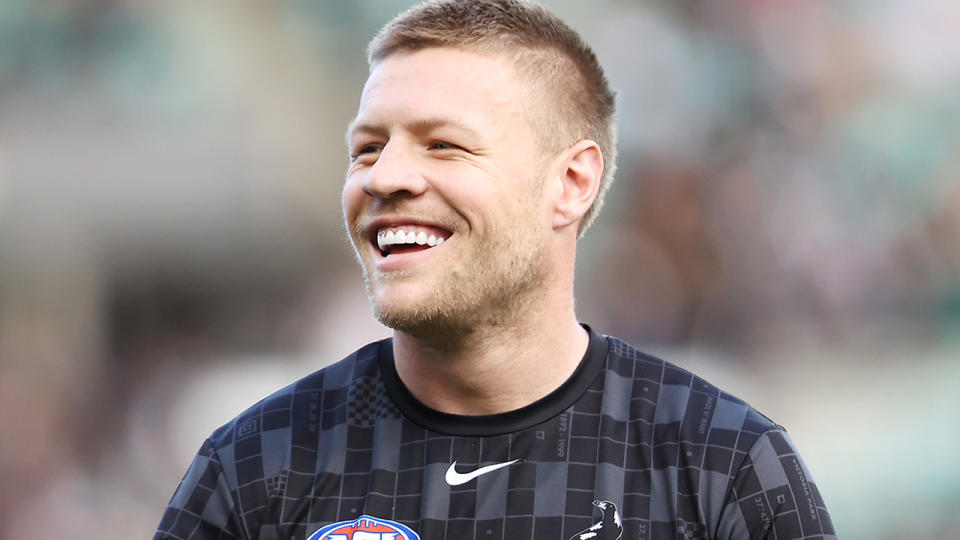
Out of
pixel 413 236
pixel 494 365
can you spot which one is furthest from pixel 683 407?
pixel 413 236

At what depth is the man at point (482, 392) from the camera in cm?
180

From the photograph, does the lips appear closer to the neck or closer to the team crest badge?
the neck

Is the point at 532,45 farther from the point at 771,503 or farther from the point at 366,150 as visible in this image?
the point at 771,503

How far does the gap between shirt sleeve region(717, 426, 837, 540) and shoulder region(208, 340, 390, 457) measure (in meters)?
0.66

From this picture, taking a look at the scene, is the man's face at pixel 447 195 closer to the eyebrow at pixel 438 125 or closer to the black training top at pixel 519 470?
the eyebrow at pixel 438 125

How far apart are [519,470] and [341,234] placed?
3.65 metres

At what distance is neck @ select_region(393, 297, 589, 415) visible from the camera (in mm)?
1893

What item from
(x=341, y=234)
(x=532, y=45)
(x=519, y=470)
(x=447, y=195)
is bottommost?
(x=519, y=470)

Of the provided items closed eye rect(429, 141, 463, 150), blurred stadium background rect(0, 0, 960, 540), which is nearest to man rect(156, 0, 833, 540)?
closed eye rect(429, 141, 463, 150)

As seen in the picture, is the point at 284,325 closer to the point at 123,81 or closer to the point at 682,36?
the point at 123,81

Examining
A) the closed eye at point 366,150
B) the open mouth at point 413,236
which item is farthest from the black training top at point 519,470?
the closed eye at point 366,150

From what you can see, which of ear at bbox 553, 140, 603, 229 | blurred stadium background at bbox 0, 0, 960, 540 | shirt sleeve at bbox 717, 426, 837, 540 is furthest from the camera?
blurred stadium background at bbox 0, 0, 960, 540

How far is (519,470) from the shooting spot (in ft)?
6.10

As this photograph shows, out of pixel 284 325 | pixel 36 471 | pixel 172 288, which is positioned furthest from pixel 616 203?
pixel 36 471
